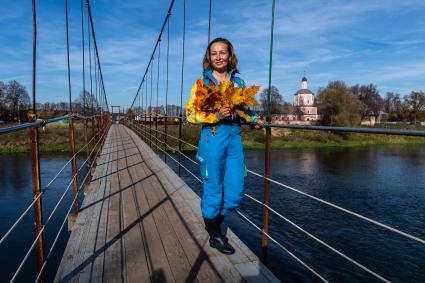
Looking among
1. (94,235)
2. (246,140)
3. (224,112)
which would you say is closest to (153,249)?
(94,235)

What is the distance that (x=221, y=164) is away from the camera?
180 cm

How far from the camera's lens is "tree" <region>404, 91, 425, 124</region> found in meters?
42.1

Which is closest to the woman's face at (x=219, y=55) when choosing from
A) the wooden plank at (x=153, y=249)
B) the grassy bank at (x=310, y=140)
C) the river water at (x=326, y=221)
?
the wooden plank at (x=153, y=249)

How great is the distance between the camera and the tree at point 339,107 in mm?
31641

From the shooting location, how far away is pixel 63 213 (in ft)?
29.8

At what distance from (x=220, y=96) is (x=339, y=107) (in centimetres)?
3469

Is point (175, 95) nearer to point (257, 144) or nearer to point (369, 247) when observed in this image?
point (257, 144)

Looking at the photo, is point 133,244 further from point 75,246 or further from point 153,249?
point 75,246

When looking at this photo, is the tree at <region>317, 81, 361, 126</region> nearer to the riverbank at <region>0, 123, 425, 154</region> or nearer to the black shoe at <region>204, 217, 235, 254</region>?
the riverbank at <region>0, 123, 425, 154</region>

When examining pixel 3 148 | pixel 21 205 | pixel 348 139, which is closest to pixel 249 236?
pixel 21 205

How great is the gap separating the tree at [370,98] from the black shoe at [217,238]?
1937 inches

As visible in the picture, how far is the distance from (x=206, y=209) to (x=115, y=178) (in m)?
2.65

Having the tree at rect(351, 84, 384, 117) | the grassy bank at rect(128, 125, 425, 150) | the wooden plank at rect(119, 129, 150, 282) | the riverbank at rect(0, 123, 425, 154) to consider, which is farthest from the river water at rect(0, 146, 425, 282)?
the tree at rect(351, 84, 384, 117)

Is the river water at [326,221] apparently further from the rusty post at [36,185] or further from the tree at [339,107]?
the tree at [339,107]
